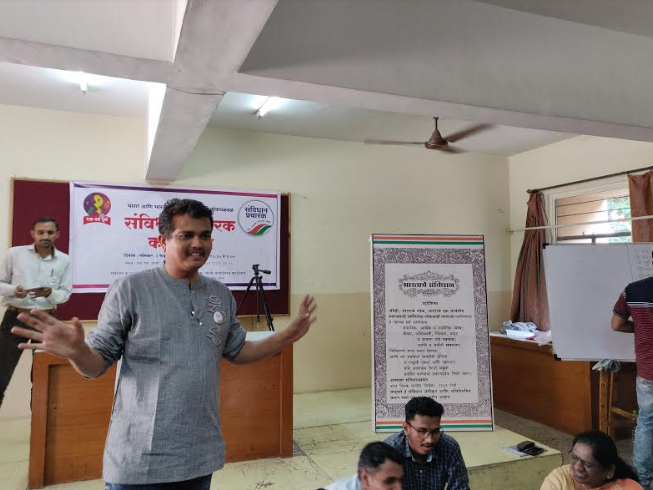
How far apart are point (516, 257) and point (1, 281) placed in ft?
16.7

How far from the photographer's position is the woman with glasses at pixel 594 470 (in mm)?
1991

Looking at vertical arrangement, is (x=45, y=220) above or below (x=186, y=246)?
above

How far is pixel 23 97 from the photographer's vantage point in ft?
13.1

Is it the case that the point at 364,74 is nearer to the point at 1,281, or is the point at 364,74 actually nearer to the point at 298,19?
the point at 298,19

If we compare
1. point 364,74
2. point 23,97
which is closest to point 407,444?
point 364,74

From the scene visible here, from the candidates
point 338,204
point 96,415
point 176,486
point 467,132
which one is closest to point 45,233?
point 96,415

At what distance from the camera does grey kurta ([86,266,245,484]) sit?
1276 millimetres

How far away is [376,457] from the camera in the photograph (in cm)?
163

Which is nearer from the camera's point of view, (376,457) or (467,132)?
(376,457)

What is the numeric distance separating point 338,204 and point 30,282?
9.36 feet

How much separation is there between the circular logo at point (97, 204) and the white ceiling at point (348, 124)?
1.17 meters

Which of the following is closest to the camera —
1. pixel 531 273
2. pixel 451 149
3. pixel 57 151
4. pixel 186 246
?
pixel 186 246

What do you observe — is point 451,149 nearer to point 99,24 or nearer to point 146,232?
point 146,232

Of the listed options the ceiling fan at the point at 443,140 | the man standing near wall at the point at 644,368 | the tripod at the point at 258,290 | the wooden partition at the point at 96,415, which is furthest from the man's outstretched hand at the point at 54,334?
the ceiling fan at the point at 443,140
